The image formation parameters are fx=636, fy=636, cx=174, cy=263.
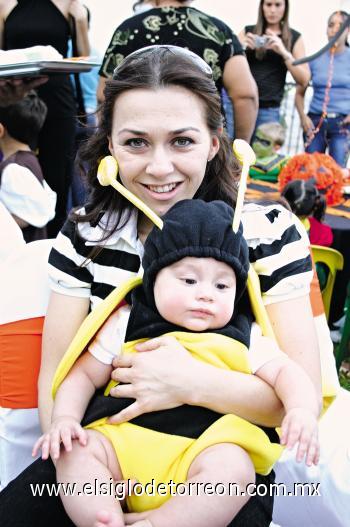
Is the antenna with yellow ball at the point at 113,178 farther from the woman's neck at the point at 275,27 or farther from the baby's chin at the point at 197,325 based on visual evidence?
the woman's neck at the point at 275,27

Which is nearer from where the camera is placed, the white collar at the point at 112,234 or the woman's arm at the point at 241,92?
the white collar at the point at 112,234

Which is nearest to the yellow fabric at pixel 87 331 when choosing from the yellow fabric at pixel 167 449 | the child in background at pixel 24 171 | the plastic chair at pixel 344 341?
the yellow fabric at pixel 167 449

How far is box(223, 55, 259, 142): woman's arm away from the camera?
3.04 m

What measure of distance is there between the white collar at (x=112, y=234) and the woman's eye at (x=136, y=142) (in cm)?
20

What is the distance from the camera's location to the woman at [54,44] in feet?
11.6

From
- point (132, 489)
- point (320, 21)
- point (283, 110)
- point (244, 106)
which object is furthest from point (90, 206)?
point (320, 21)

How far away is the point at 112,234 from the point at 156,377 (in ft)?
1.34

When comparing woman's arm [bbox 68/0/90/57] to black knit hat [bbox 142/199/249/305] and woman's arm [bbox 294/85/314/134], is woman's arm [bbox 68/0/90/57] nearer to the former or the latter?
woman's arm [bbox 294/85/314/134]

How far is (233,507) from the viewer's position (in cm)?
121

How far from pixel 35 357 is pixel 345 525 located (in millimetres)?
941

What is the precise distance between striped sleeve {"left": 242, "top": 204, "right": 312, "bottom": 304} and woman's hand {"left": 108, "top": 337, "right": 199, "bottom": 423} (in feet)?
0.96

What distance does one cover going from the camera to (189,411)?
1.34 metres

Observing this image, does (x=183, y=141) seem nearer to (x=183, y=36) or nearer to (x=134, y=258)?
(x=134, y=258)

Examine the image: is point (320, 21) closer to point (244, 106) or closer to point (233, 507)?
point (244, 106)
